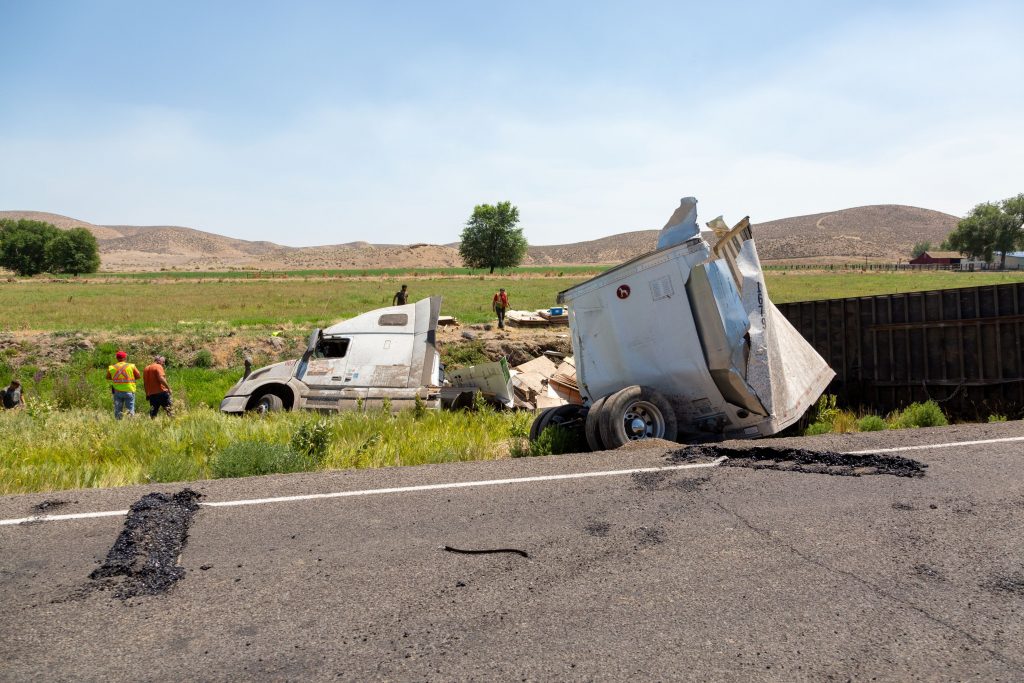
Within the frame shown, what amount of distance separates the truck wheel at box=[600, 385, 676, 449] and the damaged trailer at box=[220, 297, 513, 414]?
6.03m

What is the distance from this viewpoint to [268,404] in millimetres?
13703

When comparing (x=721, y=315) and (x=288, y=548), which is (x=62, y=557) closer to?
(x=288, y=548)

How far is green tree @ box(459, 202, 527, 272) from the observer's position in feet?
390

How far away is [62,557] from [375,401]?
8959mm

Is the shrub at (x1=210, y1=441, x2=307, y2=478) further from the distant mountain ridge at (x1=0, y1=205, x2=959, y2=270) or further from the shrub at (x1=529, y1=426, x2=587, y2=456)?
the distant mountain ridge at (x1=0, y1=205, x2=959, y2=270)

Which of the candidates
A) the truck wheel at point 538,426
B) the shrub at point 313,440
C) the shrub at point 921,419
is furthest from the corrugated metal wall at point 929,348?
the shrub at point 313,440

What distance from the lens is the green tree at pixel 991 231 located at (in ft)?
352

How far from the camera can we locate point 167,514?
17.6ft

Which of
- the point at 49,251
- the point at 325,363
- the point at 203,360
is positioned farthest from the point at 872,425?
the point at 49,251

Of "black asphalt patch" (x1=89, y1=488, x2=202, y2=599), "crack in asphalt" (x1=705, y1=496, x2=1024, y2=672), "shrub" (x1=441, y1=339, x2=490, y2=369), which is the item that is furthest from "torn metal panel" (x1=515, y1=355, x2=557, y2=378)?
"black asphalt patch" (x1=89, y1=488, x2=202, y2=599)

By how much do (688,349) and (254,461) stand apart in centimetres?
469

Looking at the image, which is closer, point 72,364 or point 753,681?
point 753,681

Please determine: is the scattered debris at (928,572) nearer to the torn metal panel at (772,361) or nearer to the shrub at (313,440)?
the torn metal panel at (772,361)

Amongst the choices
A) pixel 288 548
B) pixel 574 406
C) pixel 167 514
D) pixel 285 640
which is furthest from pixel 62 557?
pixel 574 406
